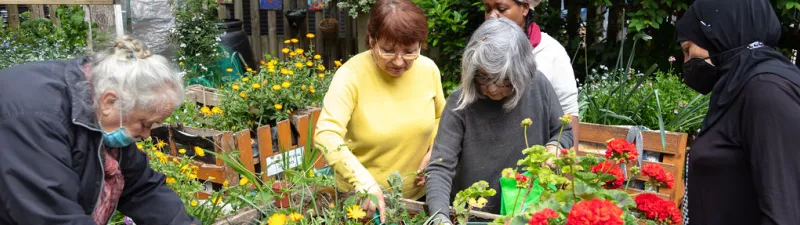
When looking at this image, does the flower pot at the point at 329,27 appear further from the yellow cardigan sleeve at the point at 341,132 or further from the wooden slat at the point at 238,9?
the yellow cardigan sleeve at the point at 341,132

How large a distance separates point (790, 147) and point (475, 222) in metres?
0.77

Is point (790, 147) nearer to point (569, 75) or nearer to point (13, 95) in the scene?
point (569, 75)

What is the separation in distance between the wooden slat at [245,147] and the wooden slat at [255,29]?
142 inches

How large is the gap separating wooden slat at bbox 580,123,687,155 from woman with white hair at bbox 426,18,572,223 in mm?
955

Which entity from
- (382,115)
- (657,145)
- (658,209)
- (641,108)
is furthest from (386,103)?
(641,108)

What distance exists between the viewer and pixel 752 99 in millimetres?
1586

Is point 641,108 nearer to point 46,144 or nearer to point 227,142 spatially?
point 227,142

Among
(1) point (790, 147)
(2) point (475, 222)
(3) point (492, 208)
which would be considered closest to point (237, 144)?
(3) point (492, 208)

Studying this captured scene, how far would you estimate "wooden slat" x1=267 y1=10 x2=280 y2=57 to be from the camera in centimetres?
654

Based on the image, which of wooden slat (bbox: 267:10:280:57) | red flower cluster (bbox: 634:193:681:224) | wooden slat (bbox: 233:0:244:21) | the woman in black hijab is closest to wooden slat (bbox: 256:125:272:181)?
the woman in black hijab

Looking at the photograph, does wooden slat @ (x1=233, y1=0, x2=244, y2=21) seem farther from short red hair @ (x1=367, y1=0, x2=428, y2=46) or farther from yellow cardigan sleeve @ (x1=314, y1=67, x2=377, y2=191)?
short red hair @ (x1=367, y1=0, x2=428, y2=46)

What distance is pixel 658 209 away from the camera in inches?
56.2

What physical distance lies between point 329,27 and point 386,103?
426 centimetres

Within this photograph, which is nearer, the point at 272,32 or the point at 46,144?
the point at 46,144
